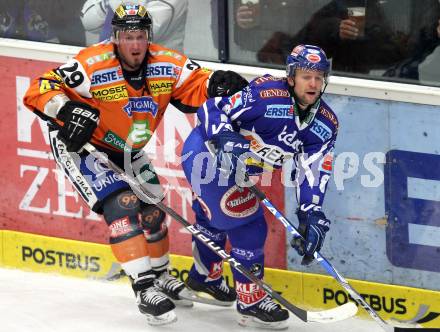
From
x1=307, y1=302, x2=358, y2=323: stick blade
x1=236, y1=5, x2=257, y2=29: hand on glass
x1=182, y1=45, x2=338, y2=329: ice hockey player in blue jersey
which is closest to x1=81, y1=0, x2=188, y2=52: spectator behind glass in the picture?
x1=236, y1=5, x2=257, y2=29: hand on glass

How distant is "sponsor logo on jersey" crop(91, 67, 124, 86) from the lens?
19.5 ft

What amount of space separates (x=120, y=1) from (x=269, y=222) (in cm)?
152

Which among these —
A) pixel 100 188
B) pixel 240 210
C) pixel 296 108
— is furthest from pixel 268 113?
pixel 100 188

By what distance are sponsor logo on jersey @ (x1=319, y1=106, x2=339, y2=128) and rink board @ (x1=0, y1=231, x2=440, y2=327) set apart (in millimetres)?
951

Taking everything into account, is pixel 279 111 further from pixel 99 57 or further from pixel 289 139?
pixel 99 57

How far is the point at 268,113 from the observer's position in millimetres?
5691

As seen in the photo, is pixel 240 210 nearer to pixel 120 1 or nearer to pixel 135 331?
pixel 135 331

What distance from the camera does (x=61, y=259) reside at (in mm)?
7086

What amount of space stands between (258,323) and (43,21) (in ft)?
7.67

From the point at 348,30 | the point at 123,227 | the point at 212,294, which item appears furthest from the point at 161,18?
the point at 212,294

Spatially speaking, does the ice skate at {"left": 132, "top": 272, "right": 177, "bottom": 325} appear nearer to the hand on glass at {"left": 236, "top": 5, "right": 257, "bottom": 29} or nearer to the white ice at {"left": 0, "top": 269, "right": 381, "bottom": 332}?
the white ice at {"left": 0, "top": 269, "right": 381, "bottom": 332}

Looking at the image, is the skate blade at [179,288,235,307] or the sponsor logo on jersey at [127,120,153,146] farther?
the skate blade at [179,288,235,307]

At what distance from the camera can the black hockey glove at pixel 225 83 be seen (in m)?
5.95

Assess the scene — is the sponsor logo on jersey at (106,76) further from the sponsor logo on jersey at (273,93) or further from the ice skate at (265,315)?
the ice skate at (265,315)
